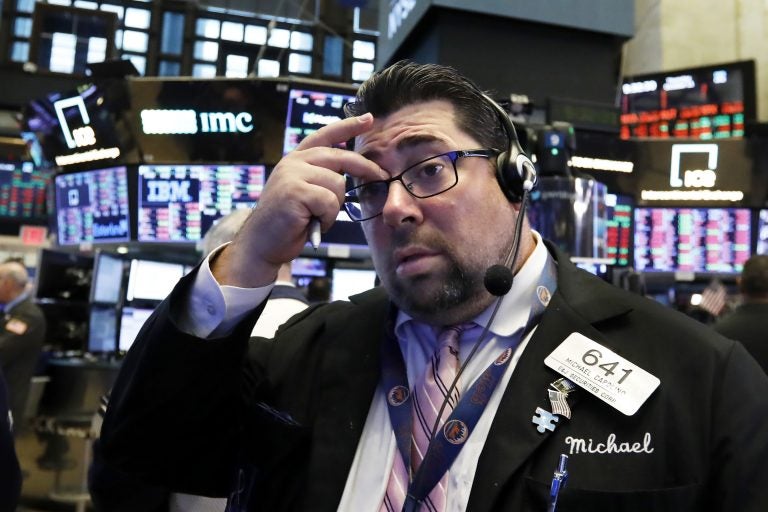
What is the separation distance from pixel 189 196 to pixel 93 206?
2.79 feet

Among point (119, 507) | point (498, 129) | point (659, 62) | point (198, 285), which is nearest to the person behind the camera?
point (198, 285)

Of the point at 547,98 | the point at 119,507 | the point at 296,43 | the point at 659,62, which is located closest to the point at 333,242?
the point at 547,98

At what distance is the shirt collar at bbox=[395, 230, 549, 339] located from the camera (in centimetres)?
110

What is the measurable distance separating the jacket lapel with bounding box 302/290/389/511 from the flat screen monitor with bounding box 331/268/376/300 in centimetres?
405

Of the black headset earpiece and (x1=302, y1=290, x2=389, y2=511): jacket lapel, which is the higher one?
the black headset earpiece

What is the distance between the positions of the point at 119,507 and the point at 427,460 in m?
0.87

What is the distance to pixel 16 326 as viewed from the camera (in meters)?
4.39

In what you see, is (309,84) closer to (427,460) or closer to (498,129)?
(498,129)

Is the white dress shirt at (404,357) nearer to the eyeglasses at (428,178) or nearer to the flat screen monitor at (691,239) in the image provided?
the eyeglasses at (428,178)

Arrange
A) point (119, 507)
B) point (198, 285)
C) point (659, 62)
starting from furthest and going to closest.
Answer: point (659, 62)
point (119, 507)
point (198, 285)

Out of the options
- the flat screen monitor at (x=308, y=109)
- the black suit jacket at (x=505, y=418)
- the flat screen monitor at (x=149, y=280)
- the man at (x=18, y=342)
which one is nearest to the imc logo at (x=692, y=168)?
the flat screen monitor at (x=308, y=109)

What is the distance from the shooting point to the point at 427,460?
96 centimetres

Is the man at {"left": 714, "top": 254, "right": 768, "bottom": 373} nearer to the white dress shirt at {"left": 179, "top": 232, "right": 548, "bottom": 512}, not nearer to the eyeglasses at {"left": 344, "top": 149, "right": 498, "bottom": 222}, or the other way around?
the white dress shirt at {"left": 179, "top": 232, "right": 548, "bottom": 512}

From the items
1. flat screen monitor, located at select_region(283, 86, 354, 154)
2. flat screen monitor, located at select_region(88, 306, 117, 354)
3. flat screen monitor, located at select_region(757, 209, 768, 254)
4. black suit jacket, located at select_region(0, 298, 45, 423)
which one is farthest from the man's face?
flat screen monitor, located at select_region(757, 209, 768, 254)
